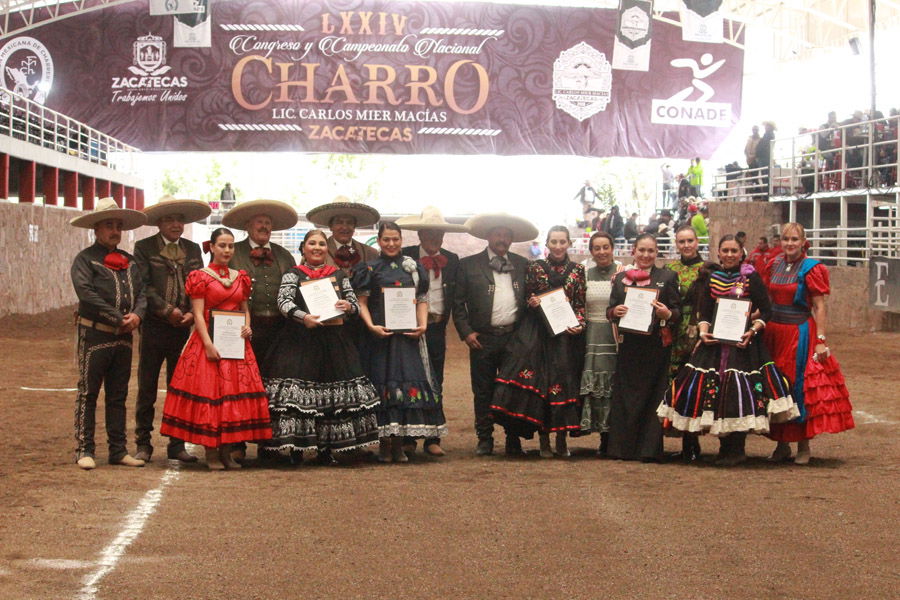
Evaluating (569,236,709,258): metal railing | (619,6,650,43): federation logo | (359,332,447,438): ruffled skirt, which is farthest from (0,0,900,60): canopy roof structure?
(359,332,447,438): ruffled skirt

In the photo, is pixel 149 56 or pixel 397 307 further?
pixel 149 56

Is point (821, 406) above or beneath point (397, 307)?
beneath

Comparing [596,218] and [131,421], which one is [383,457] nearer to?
[131,421]

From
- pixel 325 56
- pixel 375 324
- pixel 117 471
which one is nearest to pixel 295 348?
pixel 375 324

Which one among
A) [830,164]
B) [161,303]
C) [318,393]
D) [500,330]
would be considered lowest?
[318,393]

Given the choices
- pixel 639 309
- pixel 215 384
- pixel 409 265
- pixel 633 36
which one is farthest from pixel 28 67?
pixel 639 309

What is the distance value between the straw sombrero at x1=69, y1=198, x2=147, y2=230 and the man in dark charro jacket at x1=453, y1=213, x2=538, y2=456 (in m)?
2.27

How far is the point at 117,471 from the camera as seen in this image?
7652mm

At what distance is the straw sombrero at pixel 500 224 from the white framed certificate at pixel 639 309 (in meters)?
1.03

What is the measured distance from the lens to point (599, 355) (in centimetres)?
845

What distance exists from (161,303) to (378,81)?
759 inches

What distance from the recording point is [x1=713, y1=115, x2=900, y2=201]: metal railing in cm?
2006

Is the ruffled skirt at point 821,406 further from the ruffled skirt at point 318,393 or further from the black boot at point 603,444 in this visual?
the ruffled skirt at point 318,393

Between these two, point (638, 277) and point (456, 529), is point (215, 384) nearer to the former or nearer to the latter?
point (456, 529)
